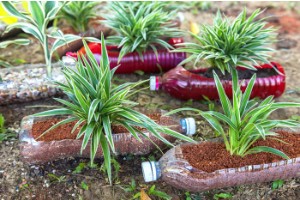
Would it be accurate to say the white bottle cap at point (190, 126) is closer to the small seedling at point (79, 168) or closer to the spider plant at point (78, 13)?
the small seedling at point (79, 168)

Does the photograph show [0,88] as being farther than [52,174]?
Yes

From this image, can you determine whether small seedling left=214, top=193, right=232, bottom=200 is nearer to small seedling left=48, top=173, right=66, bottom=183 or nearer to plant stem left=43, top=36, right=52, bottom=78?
small seedling left=48, top=173, right=66, bottom=183

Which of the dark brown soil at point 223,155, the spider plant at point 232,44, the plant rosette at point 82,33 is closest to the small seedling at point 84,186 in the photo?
the dark brown soil at point 223,155

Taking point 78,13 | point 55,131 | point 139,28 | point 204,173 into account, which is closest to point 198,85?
point 139,28

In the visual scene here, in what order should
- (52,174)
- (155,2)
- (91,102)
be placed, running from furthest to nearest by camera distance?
(155,2) < (52,174) < (91,102)

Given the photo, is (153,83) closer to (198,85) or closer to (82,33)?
(198,85)

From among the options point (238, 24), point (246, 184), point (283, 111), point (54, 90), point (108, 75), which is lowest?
point (246, 184)

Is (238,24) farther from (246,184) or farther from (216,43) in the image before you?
(246,184)

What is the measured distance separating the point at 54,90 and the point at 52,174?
0.75 meters

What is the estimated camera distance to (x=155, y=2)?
133 inches

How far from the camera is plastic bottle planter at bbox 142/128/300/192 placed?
2264 mm

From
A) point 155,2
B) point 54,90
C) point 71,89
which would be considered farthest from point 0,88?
point 155,2

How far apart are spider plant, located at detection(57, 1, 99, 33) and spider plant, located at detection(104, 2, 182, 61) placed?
0.30 meters

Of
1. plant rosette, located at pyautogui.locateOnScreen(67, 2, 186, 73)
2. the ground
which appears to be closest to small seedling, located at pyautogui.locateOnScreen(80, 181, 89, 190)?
the ground
